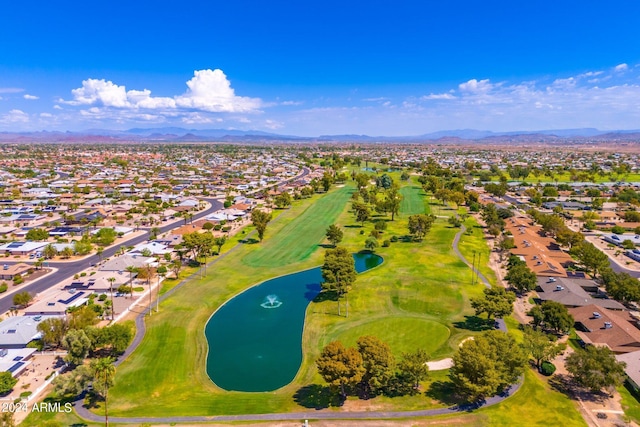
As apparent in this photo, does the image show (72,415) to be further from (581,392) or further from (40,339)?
(581,392)

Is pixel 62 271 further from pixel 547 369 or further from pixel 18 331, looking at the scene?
pixel 547 369

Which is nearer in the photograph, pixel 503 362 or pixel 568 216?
pixel 503 362

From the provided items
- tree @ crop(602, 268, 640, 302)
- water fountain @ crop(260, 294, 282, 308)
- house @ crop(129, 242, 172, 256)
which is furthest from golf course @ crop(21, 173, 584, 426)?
tree @ crop(602, 268, 640, 302)

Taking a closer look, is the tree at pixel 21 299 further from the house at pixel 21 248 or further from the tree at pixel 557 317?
the tree at pixel 557 317

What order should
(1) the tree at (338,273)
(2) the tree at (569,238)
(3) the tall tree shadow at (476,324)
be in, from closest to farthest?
(3) the tall tree shadow at (476,324), (1) the tree at (338,273), (2) the tree at (569,238)

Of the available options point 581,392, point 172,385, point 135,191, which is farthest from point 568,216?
point 135,191

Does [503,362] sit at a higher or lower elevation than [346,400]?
higher

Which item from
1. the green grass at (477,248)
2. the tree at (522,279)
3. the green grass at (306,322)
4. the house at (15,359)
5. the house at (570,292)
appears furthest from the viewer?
the green grass at (477,248)

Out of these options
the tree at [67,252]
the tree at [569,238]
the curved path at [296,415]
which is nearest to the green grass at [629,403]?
the curved path at [296,415]
